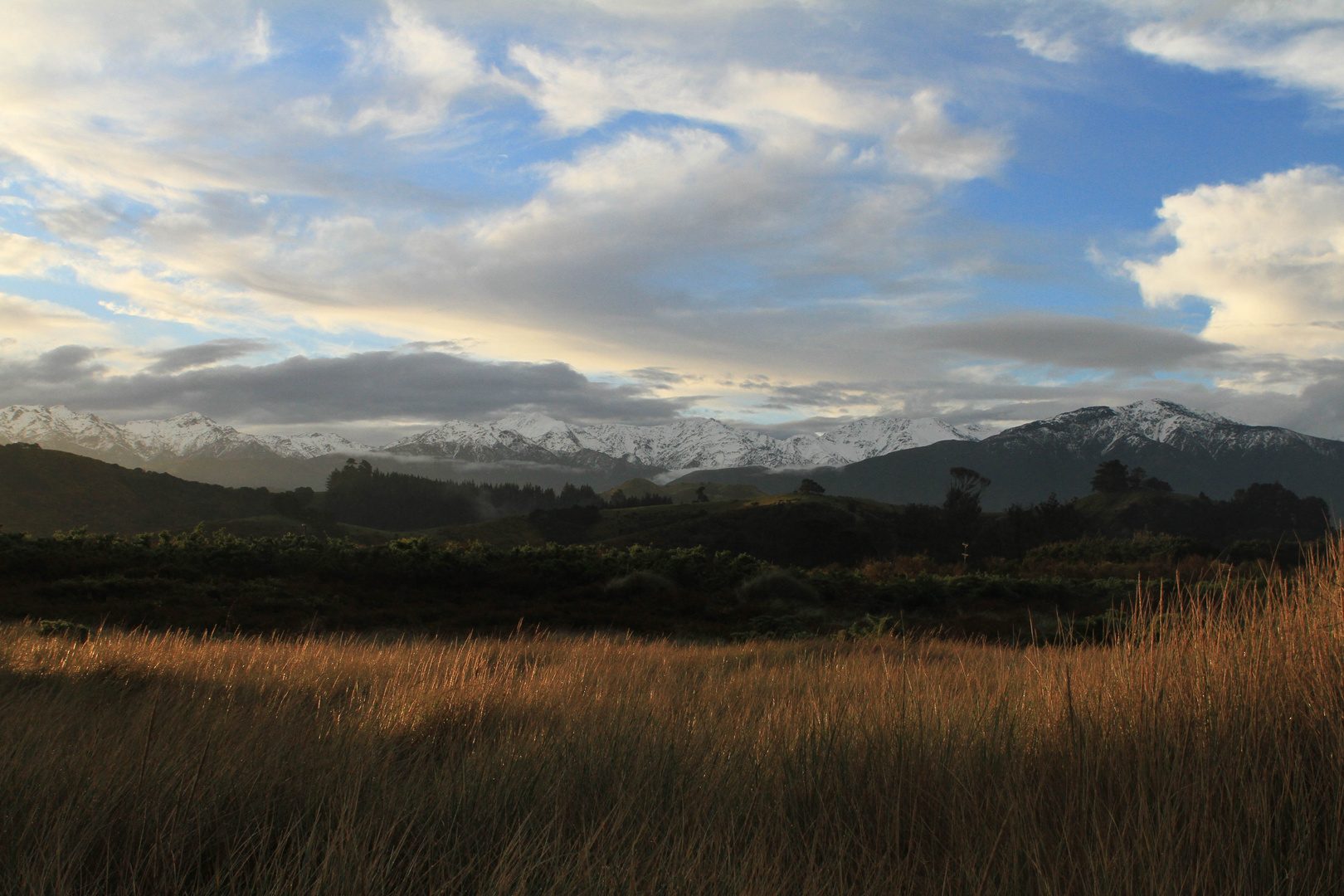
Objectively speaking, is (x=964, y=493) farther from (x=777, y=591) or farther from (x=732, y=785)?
(x=732, y=785)

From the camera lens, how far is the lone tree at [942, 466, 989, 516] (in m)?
74.0

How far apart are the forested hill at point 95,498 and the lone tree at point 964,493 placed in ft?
244

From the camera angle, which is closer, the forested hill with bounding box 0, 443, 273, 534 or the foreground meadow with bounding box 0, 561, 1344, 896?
the foreground meadow with bounding box 0, 561, 1344, 896

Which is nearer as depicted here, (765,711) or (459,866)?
(459,866)

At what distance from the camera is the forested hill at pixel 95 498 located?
7344 centimetres

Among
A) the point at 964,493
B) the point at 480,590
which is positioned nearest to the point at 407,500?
the point at 964,493

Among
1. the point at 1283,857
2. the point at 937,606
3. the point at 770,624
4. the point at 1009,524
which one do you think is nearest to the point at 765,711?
the point at 1283,857

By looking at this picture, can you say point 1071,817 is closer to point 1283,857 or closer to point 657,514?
point 1283,857

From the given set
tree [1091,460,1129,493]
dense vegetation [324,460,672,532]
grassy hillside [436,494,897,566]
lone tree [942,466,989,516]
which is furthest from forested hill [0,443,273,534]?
tree [1091,460,1129,493]

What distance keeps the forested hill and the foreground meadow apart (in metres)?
80.4

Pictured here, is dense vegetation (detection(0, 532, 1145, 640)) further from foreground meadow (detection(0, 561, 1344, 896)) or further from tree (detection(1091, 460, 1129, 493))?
tree (detection(1091, 460, 1129, 493))

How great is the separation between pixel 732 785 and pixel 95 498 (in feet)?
316

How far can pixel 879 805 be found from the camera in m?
3.35

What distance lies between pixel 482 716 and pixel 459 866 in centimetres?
242
